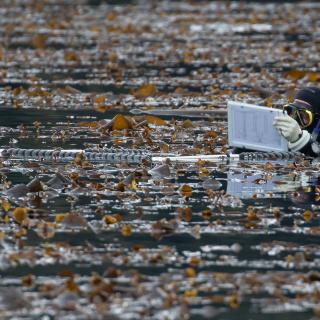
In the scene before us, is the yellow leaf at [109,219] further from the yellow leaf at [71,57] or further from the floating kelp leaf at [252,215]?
the yellow leaf at [71,57]

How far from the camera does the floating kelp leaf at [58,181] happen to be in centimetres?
1125

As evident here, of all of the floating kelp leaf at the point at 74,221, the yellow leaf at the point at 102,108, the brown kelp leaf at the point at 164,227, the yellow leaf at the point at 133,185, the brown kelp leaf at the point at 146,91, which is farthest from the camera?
the brown kelp leaf at the point at 146,91

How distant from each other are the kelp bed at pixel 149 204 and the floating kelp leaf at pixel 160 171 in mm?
18

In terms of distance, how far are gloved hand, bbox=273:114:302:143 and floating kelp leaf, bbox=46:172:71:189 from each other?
1.88m

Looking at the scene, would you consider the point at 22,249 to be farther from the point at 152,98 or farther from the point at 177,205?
the point at 152,98

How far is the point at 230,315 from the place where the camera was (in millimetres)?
7395

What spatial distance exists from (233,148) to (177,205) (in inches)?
A: 104

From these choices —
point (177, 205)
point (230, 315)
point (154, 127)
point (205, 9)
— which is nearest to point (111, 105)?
point (154, 127)

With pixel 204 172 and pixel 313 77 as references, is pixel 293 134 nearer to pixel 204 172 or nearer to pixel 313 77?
pixel 204 172

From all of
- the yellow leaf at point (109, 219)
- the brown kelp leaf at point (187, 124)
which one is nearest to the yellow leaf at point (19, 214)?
the yellow leaf at point (109, 219)

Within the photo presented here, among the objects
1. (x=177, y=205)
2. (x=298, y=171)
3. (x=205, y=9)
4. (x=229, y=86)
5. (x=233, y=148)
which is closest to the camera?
(x=177, y=205)

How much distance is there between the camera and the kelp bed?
7.76 m

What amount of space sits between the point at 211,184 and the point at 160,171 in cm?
64

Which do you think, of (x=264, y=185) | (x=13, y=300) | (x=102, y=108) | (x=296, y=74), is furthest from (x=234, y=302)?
(x=296, y=74)
